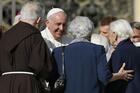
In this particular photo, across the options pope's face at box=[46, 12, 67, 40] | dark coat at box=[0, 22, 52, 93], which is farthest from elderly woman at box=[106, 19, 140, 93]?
dark coat at box=[0, 22, 52, 93]

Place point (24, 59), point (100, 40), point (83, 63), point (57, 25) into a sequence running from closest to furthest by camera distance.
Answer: point (24, 59), point (83, 63), point (57, 25), point (100, 40)

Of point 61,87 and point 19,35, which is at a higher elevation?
point 19,35

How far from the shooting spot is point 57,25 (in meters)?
8.30

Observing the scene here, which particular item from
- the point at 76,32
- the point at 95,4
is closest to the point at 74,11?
the point at 95,4

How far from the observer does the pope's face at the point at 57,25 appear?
27.1 feet

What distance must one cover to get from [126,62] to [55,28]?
1.01 meters

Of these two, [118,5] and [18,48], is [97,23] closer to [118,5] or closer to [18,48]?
[118,5]

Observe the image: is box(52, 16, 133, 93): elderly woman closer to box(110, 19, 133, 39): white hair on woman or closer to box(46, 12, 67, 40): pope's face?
box(110, 19, 133, 39): white hair on woman

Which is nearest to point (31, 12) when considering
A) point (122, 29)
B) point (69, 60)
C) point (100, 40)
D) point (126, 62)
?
point (69, 60)

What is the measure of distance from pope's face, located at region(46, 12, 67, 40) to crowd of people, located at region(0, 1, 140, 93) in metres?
0.15

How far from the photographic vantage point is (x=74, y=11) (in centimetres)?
1392

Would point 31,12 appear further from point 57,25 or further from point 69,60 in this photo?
point 57,25

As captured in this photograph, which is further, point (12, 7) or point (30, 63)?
point (12, 7)

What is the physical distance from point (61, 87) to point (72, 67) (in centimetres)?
26
